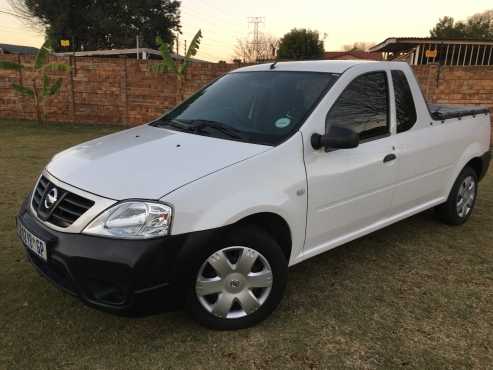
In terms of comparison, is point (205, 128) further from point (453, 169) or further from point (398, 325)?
point (453, 169)

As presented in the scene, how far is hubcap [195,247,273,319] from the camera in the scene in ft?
8.63

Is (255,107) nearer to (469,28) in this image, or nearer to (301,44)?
(301,44)

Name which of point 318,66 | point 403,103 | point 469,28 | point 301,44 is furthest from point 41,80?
point 469,28

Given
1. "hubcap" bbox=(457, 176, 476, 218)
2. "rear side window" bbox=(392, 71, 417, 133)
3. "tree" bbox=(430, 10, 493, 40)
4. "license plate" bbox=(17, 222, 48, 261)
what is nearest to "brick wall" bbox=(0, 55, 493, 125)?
"hubcap" bbox=(457, 176, 476, 218)

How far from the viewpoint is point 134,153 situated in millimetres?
2959

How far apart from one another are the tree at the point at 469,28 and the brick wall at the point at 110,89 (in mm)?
35432

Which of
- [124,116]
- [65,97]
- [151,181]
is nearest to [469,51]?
[124,116]

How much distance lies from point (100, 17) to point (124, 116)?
25.4 metres

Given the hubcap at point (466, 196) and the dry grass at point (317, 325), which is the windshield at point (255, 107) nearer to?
the dry grass at point (317, 325)

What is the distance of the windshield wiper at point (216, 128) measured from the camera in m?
3.13

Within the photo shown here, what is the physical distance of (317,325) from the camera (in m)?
2.94

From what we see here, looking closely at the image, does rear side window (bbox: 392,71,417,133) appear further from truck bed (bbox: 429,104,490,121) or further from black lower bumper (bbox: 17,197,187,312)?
black lower bumper (bbox: 17,197,187,312)

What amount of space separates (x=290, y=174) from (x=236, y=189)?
1.47 feet

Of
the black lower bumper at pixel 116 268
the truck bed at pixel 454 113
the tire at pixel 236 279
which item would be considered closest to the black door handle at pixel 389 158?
the truck bed at pixel 454 113
